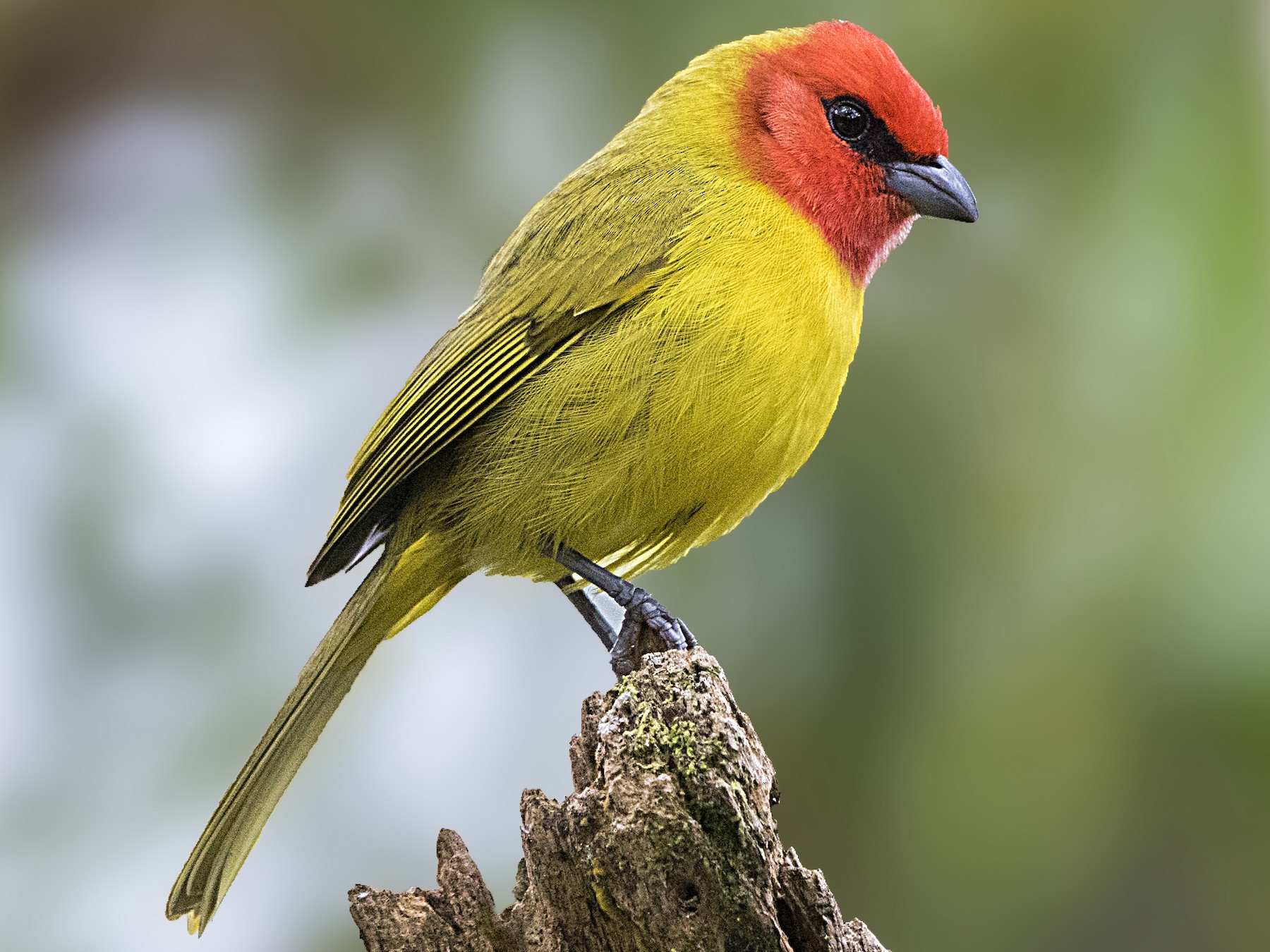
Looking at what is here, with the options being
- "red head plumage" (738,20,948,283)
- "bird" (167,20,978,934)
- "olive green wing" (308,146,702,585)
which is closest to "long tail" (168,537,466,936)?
"bird" (167,20,978,934)

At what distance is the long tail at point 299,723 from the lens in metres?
3.20

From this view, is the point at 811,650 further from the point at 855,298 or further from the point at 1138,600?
the point at 855,298

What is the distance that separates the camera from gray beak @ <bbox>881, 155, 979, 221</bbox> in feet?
10.6

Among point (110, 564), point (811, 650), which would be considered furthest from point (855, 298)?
point (110, 564)

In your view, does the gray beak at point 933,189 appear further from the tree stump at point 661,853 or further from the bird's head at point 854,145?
the tree stump at point 661,853

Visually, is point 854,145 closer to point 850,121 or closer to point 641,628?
point 850,121

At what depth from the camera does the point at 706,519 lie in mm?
3162

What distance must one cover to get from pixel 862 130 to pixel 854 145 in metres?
0.05

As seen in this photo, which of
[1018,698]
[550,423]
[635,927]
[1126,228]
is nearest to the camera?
[635,927]

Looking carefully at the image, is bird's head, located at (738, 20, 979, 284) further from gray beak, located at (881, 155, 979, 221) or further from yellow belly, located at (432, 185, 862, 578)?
yellow belly, located at (432, 185, 862, 578)

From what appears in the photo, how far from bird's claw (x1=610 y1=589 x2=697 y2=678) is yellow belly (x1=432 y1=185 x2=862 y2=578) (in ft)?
0.63

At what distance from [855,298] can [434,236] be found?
5.74 feet

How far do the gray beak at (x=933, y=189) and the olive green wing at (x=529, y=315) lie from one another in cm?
52

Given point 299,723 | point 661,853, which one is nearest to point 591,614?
point 299,723
